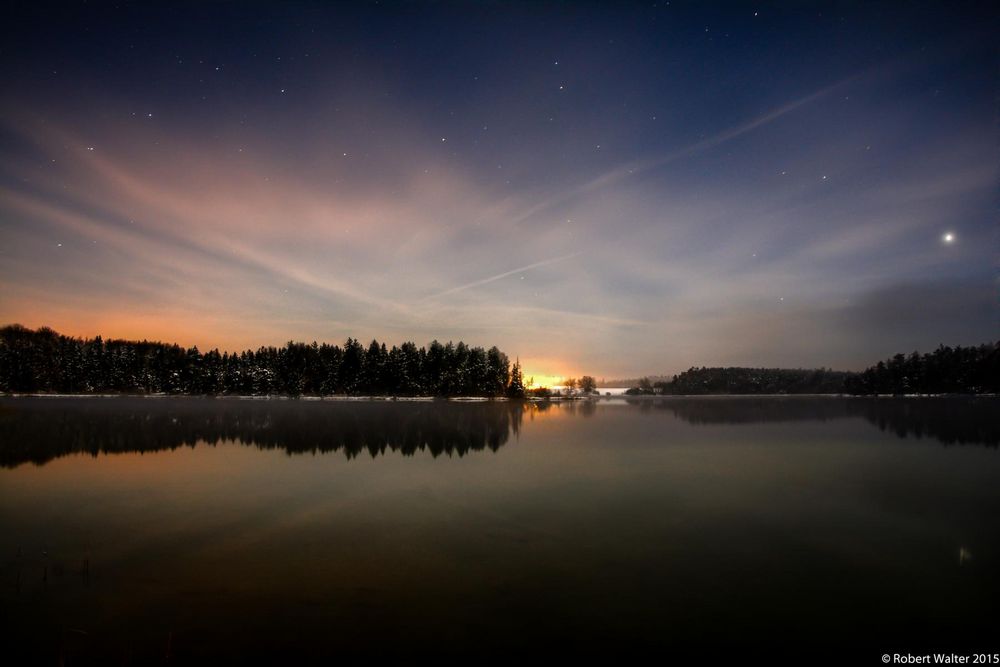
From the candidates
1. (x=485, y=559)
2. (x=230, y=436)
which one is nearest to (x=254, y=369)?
(x=230, y=436)

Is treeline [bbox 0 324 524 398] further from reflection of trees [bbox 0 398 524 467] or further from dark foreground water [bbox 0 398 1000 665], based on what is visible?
dark foreground water [bbox 0 398 1000 665]

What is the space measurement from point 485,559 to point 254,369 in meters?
172

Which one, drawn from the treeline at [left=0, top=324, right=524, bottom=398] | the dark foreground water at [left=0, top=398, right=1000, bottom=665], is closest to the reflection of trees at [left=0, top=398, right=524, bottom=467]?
the dark foreground water at [left=0, top=398, right=1000, bottom=665]

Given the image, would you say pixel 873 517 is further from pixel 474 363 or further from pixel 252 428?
pixel 474 363

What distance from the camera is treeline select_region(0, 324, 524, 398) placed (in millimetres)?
152000

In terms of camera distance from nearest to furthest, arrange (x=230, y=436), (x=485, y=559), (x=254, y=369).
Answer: (x=485, y=559), (x=230, y=436), (x=254, y=369)

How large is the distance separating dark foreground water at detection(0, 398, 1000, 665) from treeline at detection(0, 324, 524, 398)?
117355 millimetres

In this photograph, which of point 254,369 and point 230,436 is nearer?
point 230,436

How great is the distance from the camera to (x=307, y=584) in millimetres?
13562

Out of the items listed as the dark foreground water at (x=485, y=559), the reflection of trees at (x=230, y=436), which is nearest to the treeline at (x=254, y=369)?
the reflection of trees at (x=230, y=436)

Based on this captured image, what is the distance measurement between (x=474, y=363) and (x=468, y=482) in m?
128

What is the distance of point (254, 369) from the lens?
545 feet

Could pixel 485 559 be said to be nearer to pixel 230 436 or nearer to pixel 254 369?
pixel 230 436

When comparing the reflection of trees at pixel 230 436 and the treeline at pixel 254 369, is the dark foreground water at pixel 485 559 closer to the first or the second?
the reflection of trees at pixel 230 436
